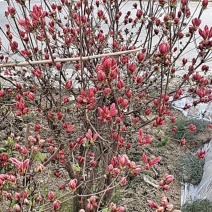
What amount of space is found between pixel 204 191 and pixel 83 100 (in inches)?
63.3

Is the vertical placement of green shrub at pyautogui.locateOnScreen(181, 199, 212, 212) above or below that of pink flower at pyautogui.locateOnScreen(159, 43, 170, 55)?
below

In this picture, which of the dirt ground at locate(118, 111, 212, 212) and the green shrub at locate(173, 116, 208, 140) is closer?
the dirt ground at locate(118, 111, 212, 212)

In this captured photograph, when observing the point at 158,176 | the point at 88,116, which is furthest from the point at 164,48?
the point at 158,176

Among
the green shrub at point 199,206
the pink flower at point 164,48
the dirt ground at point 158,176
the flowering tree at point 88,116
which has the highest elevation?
the pink flower at point 164,48

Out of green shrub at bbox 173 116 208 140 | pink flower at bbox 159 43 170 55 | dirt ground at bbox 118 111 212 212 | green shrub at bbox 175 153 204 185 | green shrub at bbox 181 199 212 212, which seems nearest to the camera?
pink flower at bbox 159 43 170 55

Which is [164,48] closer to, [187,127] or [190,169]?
[190,169]

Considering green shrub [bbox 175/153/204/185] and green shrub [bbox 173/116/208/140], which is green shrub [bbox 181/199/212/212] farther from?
green shrub [bbox 173/116/208/140]

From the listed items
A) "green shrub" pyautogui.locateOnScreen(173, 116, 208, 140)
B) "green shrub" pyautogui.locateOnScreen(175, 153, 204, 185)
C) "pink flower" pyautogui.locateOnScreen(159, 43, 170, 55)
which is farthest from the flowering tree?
"green shrub" pyautogui.locateOnScreen(173, 116, 208, 140)

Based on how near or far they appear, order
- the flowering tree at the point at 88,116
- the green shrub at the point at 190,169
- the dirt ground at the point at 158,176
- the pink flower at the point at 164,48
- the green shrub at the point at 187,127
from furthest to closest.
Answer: the green shrub at the point at 187,127, the green shrub at the point at 190,169, the dirt ground at the point at 158,176, the pink flower at the point at 164,48, the flowering tree at the point at 88,116

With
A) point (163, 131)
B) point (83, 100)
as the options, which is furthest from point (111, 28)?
point (83, 100)

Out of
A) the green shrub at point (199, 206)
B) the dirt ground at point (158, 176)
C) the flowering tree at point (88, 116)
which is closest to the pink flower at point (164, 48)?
the flowering tree at point (88, 116)

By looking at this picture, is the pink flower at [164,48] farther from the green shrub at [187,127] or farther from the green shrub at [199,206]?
the green shrub at [187,127]

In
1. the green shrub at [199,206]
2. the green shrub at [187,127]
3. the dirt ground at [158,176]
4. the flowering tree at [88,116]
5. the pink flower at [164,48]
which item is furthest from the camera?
the green shrub at [187,127]

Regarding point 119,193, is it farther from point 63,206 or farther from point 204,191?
point 204,191
